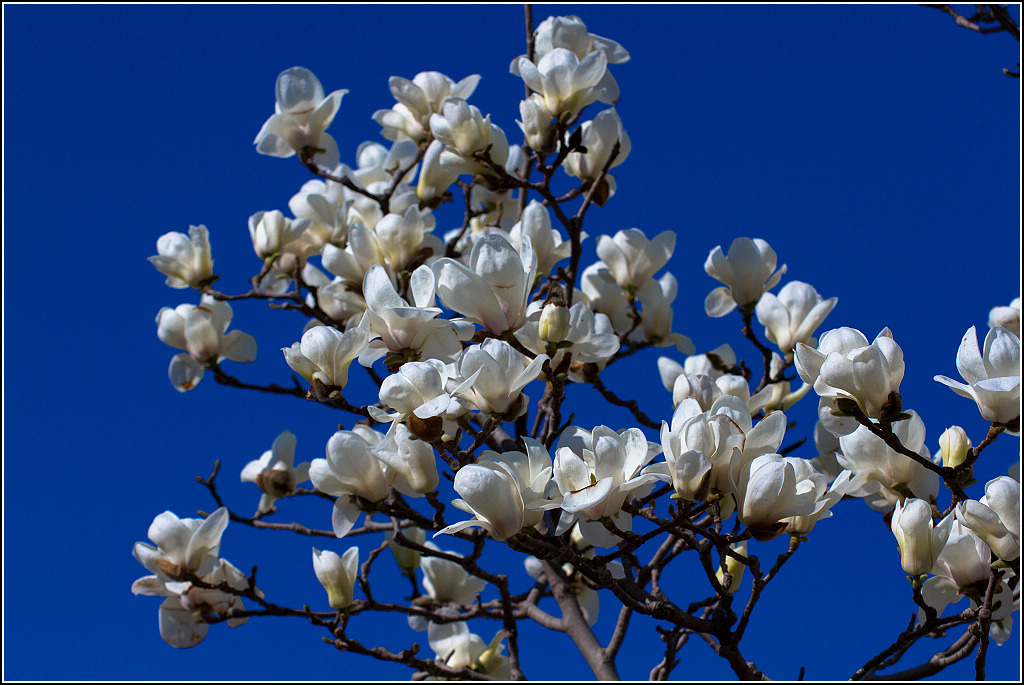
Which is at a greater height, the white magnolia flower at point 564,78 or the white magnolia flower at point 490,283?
the white magnolia flower at point 564,78

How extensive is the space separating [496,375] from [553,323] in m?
0.21

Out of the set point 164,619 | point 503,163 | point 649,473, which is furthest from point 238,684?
point 503,163

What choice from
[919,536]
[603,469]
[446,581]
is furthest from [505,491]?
[446,581]

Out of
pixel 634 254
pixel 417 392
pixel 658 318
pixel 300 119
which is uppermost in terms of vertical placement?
pixel 300 119

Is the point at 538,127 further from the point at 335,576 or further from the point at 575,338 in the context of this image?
the point at 335,576

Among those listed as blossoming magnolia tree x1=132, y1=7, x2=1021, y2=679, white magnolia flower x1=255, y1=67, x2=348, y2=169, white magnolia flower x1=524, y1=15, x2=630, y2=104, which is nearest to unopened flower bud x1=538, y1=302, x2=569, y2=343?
blossoming magnolia tree x1=132, y1=7, x2=1021, y2=679

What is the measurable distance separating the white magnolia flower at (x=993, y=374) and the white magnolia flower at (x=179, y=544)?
131cm

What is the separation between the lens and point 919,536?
124 centimetres

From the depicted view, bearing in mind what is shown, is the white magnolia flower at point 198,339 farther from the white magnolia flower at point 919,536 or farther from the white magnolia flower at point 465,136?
the white magnolia flower at point 919,536

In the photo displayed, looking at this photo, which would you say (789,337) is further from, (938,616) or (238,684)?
(238,684)

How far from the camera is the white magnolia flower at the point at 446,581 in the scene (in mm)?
2102

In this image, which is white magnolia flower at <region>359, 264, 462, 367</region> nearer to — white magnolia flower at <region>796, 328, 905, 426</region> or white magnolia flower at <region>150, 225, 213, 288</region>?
white magnolia flower at <region>796, 328, 905, 426</region>

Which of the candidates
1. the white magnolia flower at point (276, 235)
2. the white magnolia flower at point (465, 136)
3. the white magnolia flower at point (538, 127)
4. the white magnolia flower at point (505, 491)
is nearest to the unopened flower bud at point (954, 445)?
the white magnolia flower at point (505, 491)

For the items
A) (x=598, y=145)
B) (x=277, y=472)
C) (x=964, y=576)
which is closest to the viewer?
(x=964, y=576)
